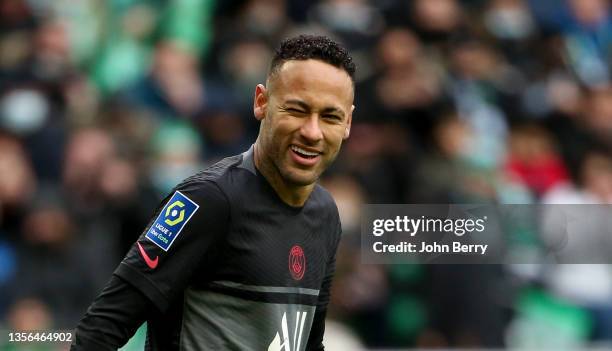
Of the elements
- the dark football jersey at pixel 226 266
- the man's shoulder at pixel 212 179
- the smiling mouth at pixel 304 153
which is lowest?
the dark football jersey at pixel 226 266

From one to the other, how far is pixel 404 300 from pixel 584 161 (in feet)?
5.78

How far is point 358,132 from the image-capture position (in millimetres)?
7641

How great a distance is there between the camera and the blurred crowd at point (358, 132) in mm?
6797

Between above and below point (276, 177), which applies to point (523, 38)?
above

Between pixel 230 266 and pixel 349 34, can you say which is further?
pixel 349 34

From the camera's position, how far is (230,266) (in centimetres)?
320

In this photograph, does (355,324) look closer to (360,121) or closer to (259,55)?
(360,121)

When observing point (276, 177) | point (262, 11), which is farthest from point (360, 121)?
point (276, 177)

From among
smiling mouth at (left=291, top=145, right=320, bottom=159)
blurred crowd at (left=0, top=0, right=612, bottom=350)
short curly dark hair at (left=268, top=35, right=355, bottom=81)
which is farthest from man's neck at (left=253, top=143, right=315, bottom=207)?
blurred crowd at (left=0, top=0, right=612, bottom=350)

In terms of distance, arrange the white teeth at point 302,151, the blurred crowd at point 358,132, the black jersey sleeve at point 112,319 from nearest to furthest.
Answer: the black jersey sleeve at point 112,319 → the white teeth at point 302,151 → the blurred crowd at point 358,132

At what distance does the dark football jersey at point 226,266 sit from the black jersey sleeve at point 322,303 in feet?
0.76

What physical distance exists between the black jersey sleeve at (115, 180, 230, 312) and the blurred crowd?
10.5ft

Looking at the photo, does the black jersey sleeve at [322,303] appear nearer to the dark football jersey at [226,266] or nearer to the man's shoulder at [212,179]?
the dark football jersey at [226,266]

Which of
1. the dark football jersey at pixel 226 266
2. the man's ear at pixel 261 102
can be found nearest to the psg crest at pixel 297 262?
the dark football jersey at pixel 226 266
